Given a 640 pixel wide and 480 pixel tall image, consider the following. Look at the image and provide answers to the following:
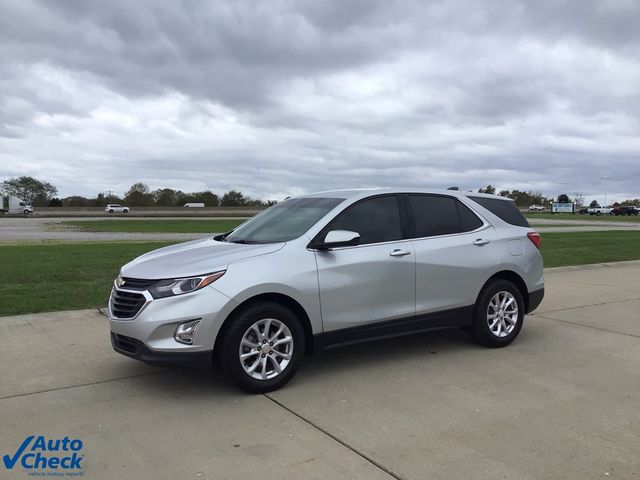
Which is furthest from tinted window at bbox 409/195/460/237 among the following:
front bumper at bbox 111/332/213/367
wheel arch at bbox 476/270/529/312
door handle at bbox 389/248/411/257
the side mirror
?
front bumper at bbox 111/332/213/367

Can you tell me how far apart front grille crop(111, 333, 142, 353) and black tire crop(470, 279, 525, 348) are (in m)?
3.47

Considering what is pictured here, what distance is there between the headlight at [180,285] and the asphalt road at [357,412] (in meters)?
0.89

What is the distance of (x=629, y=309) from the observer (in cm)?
849

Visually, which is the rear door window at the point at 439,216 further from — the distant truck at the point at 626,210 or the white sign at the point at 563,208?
the white sign at the point at 563,208

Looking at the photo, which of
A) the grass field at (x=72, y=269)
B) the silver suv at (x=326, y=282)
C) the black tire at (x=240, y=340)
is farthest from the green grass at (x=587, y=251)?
the black tire at (x=240, y=340)

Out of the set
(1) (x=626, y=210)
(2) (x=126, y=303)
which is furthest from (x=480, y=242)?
(1) (x=626, y=210)

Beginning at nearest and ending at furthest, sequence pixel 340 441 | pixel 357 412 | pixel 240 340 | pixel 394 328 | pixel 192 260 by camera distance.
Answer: pixel 340 441, pixel 357 412, pixel 240 340, pixel 192 260, pixel 394 328

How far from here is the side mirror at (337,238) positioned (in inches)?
198

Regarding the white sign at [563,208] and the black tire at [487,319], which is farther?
the white sign at [563,208]

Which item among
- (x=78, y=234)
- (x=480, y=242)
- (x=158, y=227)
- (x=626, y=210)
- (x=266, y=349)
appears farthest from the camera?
(x=626, y=210)

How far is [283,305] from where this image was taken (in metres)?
4.95

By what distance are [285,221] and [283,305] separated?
1122 millimetres

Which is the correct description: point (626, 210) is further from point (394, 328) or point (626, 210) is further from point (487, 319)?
point (394, 328)

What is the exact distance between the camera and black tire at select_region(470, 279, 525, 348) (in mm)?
6152
